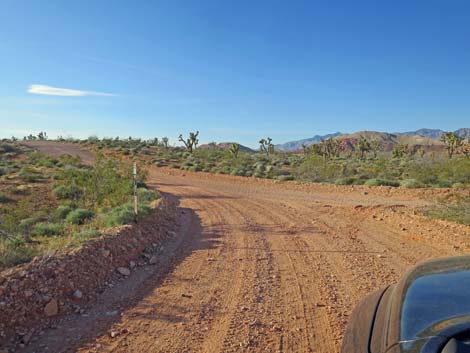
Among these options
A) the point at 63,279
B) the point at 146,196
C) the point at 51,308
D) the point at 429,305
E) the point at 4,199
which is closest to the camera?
the point at 429,305

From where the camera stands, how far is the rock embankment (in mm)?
4598

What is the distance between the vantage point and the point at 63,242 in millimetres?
7480

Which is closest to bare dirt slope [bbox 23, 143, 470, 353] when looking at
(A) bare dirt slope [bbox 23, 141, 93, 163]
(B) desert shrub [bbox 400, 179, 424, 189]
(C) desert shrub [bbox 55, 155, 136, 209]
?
(C) desert shrub [bbox 55, 155, 136, 209]

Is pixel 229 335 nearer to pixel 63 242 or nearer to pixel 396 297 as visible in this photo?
pixel 396 297

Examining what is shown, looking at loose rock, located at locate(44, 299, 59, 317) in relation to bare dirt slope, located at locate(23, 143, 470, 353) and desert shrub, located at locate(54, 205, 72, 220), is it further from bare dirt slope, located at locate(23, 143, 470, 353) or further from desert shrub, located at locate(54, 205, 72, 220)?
desert shrub, located at locate(54, 205, 72, 220)

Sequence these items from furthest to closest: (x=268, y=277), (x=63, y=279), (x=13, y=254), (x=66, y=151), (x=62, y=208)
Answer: (x=66, y=151) < (x=62, y=208) < (x=13, y=254) < (x=268, y=277) < (x=63, y=279)

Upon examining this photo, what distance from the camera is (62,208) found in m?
12.8

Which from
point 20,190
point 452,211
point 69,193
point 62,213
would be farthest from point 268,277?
point 20,190

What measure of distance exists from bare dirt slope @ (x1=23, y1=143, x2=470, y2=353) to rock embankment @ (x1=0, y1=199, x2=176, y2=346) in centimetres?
41

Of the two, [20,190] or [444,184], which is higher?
[444,184]

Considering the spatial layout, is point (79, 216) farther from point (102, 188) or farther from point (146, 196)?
point (146, 196)

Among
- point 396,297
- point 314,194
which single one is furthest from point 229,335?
point 314,194

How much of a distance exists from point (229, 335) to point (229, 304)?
2.78 feet

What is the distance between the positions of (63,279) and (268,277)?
3351 millimetres
